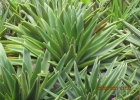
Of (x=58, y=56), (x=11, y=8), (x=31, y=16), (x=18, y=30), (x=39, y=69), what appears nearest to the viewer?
(x=39, y=69)

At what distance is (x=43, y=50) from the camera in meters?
1.78

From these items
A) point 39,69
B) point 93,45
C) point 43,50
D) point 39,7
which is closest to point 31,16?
point 39,7

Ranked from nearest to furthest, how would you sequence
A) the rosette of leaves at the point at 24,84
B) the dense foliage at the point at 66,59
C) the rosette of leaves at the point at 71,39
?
the rosette of leaves at the point at 24,84 → the dense foliage at the point at 66,59 → the rosette of leaves at the point at 71,39

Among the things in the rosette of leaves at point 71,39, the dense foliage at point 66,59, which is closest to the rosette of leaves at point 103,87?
the dense foliage at point 66,59

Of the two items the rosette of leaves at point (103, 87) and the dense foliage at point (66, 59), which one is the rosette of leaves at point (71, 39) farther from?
the rosette of leaves at point (103, 87)

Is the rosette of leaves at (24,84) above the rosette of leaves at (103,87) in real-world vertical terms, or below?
above

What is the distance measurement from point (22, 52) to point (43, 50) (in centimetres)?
14

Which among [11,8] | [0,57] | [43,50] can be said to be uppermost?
[11,8]

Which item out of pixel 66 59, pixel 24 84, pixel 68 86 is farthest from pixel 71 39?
pixel 24 84

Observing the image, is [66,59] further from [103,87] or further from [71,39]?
[103,87]

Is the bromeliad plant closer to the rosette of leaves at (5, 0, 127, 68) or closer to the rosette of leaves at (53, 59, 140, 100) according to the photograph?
the rosette of leaves at (53, 59, 140, 100)

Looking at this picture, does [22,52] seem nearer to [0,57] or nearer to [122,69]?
[0,57]

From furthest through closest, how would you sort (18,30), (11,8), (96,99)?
(11,8)
(18,30)
(96,99)

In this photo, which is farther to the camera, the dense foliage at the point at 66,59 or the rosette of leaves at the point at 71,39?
the rosette of leaves at the point at 71,39
